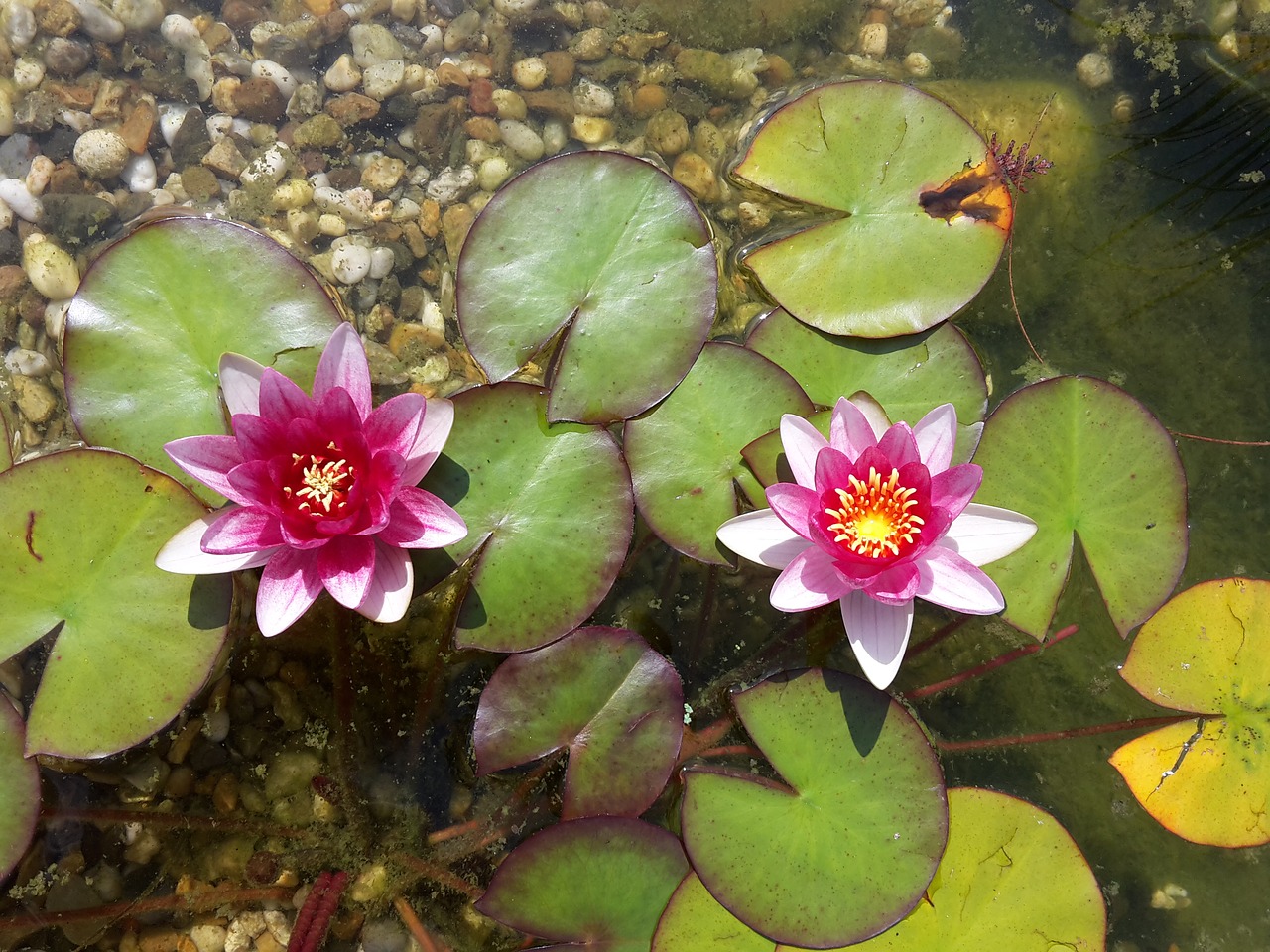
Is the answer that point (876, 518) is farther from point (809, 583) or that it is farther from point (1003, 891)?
point (1003, 891)

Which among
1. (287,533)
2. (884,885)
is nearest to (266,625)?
(287,533)

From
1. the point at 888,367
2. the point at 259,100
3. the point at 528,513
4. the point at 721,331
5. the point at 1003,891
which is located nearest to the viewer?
the point at 1003,891

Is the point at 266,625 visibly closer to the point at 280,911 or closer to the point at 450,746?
the point at 450,746

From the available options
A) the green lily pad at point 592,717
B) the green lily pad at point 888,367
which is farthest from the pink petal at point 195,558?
the green lily pad at point 888,367

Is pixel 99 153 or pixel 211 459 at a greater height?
pixel 99 153

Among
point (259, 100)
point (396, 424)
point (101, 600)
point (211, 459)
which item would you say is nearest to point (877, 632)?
point (396, 424)

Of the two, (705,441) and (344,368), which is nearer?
(344,368)
